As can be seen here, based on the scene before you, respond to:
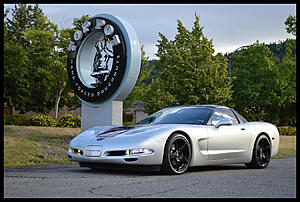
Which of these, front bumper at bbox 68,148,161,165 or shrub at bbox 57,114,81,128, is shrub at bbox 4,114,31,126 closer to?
shrub at bbox 57,114,81,128

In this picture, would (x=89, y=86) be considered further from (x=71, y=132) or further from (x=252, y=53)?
(x=252, y=53)

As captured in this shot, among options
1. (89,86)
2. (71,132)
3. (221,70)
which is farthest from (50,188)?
(221,70)

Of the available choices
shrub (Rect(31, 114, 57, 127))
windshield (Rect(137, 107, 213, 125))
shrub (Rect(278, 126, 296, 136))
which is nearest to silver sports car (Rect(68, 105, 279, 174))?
windshield (Rect(137, 107, 213, 125))

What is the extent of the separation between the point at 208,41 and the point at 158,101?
20.3 ft

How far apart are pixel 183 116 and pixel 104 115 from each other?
5.23 metres

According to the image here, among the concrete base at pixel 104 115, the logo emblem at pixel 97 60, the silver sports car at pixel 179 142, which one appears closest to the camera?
the silver sports car at pixel 179 142

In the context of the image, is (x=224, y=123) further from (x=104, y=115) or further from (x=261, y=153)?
(x=104, y=115)

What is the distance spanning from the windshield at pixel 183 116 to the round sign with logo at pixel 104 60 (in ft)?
13.5

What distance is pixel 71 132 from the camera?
15.9 meters

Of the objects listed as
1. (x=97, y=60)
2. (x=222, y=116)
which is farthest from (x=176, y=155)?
(x=97, y=60)

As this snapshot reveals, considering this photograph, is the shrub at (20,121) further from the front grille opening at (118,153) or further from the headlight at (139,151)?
the headlight at (139,151)

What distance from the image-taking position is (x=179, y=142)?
24.6 feet

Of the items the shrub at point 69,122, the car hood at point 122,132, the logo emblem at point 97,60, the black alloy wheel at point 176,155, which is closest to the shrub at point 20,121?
the shrub at point 69,122

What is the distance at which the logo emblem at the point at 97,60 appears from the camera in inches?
509
